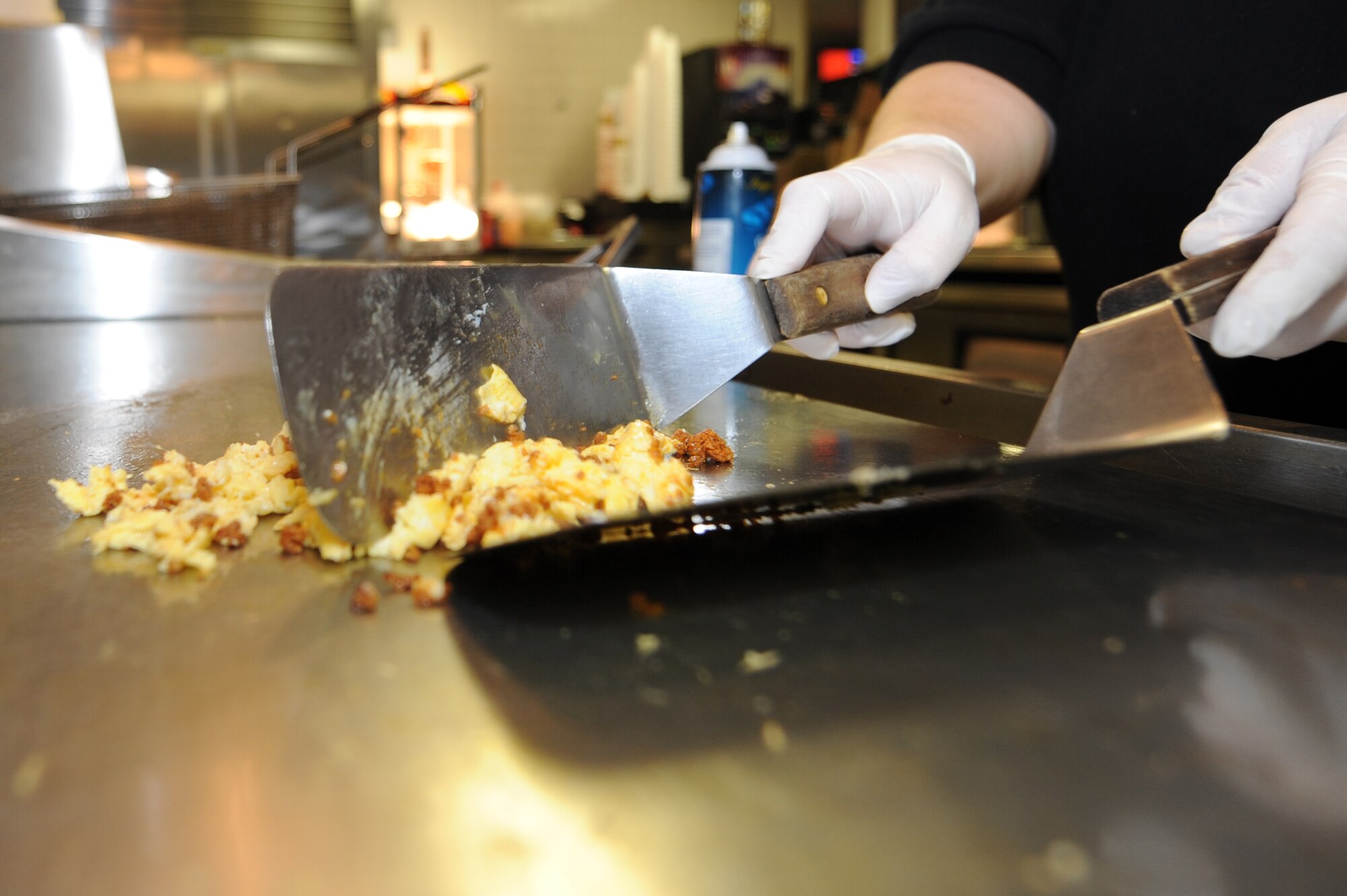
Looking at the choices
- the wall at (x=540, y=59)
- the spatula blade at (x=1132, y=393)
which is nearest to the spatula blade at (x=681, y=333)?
the spatula blade at (x=1132, y=393)

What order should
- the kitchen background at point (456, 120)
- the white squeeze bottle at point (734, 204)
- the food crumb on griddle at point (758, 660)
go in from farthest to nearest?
the kitchen background at point (456, 120)
the white squeeze bottle at point (734, 204)
the food crumb on griddle at point (758, 660)

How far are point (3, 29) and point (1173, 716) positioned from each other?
2.60 m

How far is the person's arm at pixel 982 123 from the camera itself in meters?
1.11

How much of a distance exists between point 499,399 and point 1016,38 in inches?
35.7

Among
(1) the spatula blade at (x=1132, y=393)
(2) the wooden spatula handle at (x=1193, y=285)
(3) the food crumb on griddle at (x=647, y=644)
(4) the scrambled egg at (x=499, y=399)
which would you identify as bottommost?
(3) the food crumb on griddle at (x=647, y=644)

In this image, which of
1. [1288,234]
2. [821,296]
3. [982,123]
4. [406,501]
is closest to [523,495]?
[406,501]

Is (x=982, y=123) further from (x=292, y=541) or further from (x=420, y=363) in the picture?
(x=292, y=541)

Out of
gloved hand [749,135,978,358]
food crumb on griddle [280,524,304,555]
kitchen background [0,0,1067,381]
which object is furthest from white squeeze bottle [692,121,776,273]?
kitchen background [0,0,1067,381]

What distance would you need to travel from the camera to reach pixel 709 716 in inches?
14.5

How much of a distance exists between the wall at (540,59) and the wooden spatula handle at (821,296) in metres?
3.87

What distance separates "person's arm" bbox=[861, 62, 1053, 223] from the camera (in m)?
1.11

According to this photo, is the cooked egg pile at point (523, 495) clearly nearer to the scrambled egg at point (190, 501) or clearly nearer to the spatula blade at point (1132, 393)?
the scrambled egg at point (190, 501)

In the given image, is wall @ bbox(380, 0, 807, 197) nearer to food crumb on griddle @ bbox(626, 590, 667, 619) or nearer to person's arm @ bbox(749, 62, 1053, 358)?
person's arm @ bbox(749, 62, 1053, 358)

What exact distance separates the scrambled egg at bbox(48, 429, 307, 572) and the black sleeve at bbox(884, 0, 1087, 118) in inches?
39.5
